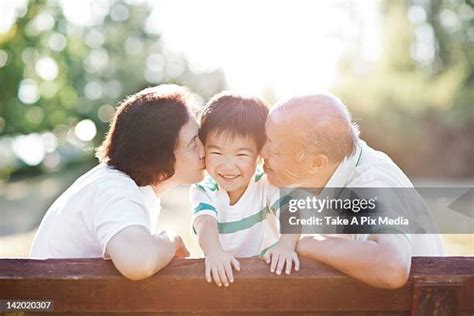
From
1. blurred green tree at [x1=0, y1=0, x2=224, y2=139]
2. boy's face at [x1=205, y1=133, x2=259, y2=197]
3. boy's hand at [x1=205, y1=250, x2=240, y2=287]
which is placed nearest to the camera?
boy's hand at [x1=205, y1=250, x2=240, y2=287]

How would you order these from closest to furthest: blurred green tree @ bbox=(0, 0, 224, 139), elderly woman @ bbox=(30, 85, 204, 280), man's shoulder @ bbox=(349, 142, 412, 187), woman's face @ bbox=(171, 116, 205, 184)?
1. elderly woman @ bbox=(30, 85, 204, 280)
2. man's shoulder @ bbox=(349, 142, 412, 187)
3. woman's face @ bbox=(171, 116, 205, 184)
4. blurred green tree @ bbox=(0, 0, 224, 139)

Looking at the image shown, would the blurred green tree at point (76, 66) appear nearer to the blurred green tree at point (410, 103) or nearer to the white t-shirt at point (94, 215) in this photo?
the blurred green tree at point (410, 103)

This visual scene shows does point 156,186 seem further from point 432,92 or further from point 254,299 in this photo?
point 432,92

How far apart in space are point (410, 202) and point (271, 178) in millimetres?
578

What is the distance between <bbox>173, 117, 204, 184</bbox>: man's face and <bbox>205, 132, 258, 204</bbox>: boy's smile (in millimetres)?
58

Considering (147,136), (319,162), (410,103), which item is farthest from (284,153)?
(410,103)

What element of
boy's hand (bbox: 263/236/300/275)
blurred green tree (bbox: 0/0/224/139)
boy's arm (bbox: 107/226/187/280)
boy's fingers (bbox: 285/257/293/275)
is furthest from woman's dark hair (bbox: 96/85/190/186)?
blurred green tree (bbox: 0/0/224/139)

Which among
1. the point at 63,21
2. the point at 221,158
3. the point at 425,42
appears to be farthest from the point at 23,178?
the point at 221,158

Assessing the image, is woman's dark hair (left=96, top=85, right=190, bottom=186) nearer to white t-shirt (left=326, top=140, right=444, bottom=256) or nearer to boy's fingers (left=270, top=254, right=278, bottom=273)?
white t-shirt (left=326, top=140, right=444, bottom=256)

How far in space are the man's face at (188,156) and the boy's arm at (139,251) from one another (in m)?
0.44

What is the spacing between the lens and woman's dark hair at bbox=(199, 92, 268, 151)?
2693 mm

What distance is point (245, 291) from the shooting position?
5.87ft

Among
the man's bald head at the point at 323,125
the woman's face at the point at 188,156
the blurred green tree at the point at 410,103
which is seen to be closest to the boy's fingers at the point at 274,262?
the man's bald head at the point at 323,125

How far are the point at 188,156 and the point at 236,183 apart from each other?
0.78 ft
